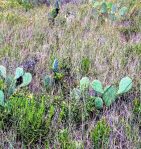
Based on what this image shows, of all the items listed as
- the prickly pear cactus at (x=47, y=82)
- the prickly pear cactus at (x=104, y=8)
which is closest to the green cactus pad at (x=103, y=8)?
the prickly pear cactus at (x=104, y=8)

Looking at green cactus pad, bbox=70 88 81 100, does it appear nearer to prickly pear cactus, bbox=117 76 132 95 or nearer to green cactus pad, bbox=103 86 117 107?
green cactus pad, bbox=103 86 117 107

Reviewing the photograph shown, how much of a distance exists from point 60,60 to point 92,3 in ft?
9.27

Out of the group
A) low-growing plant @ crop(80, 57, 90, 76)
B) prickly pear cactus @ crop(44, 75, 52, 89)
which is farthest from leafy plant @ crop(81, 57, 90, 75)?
prickly pear cactus @ crop(44, 75, 52, 89)

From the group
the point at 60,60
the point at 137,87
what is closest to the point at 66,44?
the point at 60,60

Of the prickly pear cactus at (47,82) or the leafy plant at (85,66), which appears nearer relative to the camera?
the prickly pear cactus at (47,82)

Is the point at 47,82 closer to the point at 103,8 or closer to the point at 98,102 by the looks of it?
the point at 98,102

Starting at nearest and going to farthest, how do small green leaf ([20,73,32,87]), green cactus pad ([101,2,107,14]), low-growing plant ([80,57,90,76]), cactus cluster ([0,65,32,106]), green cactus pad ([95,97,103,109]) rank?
green cactus pad ([95,97,103,109]) < cactus cluster ([0,65,32,106]) < small green leaf ([20,73,32,87]) < low-growing plant ([80,57,90,76]) < green cactus pad ([101,2,107,14])

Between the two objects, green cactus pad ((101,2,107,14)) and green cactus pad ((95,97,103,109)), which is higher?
green cactus pad ((101,2,107,14))

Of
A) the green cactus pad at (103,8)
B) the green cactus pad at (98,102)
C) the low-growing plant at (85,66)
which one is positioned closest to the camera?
the green cactus pad at (98,102)

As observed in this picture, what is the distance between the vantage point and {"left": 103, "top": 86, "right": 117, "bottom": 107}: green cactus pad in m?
3.03

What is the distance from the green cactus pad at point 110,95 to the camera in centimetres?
303

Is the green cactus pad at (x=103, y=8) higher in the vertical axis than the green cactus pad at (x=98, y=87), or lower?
higher

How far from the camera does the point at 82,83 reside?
3.14 m

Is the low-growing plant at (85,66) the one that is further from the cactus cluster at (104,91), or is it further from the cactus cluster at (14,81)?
the cactus cluster at (14,81)
